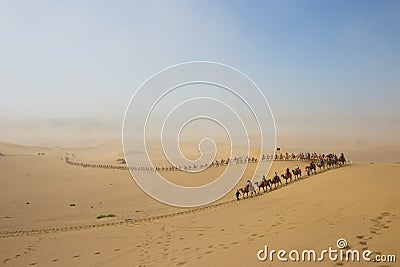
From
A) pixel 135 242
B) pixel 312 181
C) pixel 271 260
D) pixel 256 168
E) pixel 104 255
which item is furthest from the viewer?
pixel 256 168

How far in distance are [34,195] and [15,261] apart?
997 inches

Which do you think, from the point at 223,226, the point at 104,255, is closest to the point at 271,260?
the point at 223,226

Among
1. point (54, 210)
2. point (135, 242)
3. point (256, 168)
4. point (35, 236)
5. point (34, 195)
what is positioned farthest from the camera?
point (256, 168)

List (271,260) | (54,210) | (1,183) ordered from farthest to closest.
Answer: (1,183), (54,210), (271,260)

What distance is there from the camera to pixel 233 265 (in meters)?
7.91

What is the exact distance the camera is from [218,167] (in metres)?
49.3

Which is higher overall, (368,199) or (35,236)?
(368,199)

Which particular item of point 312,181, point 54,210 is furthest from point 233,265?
point 54,210

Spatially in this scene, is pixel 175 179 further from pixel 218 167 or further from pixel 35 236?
pixel 35 236

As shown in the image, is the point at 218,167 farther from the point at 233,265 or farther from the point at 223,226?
the point at 233,265

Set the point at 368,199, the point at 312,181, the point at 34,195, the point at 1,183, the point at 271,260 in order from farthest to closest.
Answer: the point at 1,183 < the point at 34,195 < the point at 312,181 < the point at 368,199 < the point at 271,260

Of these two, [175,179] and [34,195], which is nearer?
[34,195]

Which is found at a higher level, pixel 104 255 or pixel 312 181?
pixel 312 181

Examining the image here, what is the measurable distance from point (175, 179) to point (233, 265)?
36717 millimetres
